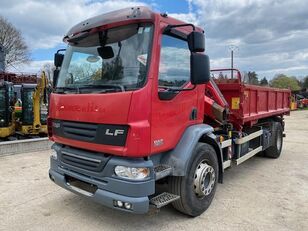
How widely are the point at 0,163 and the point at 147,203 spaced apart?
565 cm

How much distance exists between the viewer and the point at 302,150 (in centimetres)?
948

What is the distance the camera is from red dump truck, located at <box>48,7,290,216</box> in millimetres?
3547

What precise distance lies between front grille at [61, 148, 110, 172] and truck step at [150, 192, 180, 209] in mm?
741

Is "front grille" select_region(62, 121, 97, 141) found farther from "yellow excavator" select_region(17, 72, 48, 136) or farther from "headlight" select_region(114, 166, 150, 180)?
"yellow excavator" select_region(17, 72, 48, 136)

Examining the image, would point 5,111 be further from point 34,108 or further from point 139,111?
point 139,111

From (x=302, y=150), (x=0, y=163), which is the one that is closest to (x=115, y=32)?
(x=0, y=163)

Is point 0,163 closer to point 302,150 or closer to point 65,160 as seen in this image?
point 65,160

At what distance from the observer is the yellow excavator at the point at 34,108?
11651 millimetres

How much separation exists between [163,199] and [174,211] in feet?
2.59

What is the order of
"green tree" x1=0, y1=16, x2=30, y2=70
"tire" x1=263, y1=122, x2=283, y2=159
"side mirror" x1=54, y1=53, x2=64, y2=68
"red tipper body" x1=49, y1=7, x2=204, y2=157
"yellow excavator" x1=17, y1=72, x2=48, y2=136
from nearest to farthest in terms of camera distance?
"red tipper body" x1=49, y1=7, x2=204, y2=157
"side mirror" x1=54, y1=53, x2=64, y2=68
"tire" x1=263, y1=122, x2=283, y2=159
"yellow excavator" x1=17, y1=72, x2=48, y2=136
"green tree" x1=0, y1=16, x2=30, y2=70

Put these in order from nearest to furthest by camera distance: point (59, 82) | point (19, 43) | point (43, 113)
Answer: point (59, 82), point (43, 113), point (19, 43)

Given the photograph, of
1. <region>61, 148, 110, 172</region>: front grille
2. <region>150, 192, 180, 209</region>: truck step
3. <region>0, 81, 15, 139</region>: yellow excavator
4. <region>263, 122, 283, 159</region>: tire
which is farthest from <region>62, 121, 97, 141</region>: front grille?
<region>0, 81, 15, 139</region>: yellow excavator

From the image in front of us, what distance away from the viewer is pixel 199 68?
3797 mm

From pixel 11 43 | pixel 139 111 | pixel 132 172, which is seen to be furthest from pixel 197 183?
pixel 11 43
